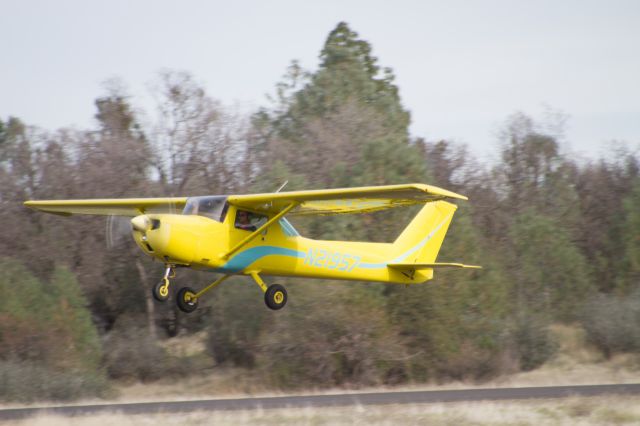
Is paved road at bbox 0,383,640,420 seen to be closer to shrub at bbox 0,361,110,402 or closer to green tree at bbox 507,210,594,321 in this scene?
shrub at bbox 0,361,110,402

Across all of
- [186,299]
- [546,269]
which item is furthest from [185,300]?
[546,269]

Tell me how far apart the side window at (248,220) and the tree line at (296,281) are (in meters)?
11.6

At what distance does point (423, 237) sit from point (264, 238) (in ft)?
16.1

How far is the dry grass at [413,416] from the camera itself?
47.8 ft

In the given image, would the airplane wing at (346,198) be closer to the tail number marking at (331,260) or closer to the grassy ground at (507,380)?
the tail number marking at (331,260)

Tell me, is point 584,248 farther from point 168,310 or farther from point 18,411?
point 18,411

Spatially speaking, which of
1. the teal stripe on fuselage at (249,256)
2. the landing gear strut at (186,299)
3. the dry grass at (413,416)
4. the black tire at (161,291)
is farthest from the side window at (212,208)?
the dry grass at (413,416)

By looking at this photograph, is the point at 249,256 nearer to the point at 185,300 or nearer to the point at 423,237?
the point at 185,300

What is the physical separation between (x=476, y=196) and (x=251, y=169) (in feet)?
35.7

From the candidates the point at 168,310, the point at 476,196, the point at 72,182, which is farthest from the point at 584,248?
the point at 72,182

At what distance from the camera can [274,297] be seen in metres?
→ 15.3

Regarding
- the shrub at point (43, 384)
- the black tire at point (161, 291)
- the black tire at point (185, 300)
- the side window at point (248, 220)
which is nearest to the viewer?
the black tire at point (161, 291)

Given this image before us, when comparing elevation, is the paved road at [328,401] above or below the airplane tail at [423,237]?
below

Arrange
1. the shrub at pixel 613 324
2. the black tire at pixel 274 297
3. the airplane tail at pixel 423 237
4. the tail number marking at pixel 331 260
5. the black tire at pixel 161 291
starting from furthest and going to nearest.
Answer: the shrub at pixel 613 324 < the airplane tail at pixel 423 237 < the tail number marking at pixel 331 260 < the black tire at pixel 274 297 < the black tire at pixel 161 291
